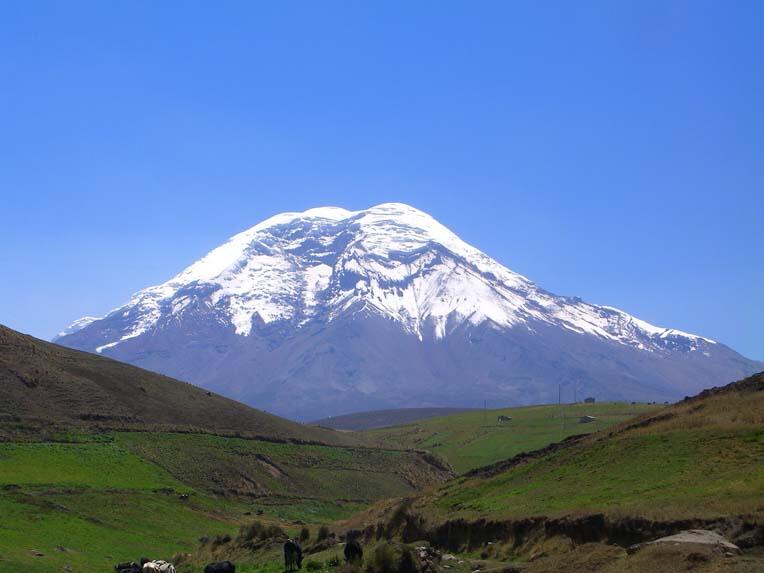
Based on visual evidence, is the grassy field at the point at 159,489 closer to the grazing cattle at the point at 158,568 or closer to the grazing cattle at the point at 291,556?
the grazing cattle at the point at 158,568

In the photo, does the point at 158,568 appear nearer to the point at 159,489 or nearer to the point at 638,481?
the point at 638,481

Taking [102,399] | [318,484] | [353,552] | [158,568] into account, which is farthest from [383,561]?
[102,399]

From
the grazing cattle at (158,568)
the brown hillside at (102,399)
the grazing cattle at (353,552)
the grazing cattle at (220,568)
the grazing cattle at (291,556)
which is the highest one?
the brown hillside at (102,399)

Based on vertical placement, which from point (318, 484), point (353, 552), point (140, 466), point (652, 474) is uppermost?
point (652, 474)

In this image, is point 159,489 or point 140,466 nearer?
point 159,489

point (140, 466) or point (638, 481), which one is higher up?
point (638, 481)

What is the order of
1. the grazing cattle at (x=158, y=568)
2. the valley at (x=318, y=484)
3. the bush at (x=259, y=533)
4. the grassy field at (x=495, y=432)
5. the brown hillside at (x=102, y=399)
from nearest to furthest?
the valley at (x=318, y=484), the grazing cattle at (x=158, y=568), the bush at (x=259, y=533), the brown hillside at (x=102, y=399), the grassy field at (x=495, y=432)

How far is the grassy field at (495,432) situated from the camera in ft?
431

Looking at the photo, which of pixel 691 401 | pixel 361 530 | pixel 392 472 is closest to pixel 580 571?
pixel 361 530

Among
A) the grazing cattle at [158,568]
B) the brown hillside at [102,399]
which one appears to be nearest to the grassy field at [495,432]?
the brown hillside at [102,399]

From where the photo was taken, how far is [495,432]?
15350 cm

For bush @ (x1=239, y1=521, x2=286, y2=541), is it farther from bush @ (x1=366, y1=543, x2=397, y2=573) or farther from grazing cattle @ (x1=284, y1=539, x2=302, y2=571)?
bush @ (x1=366, y1=543, x2=397, y2=573)

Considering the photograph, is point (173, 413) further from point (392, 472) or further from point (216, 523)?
point (216, 523)

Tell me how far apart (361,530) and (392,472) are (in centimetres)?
6186
